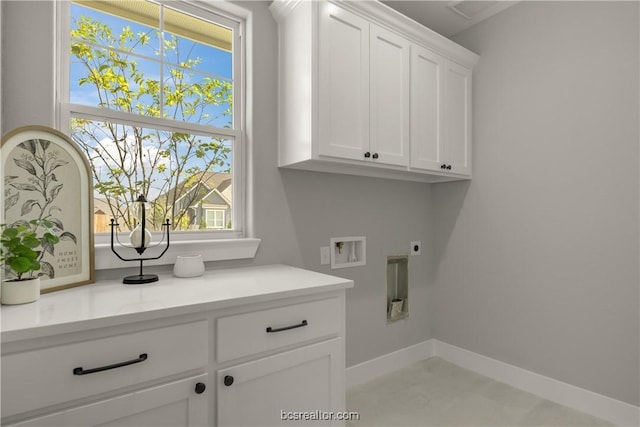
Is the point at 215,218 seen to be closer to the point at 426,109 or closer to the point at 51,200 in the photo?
the point at 51,200

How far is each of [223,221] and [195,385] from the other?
3.12 ft

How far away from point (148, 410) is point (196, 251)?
788 millimetres

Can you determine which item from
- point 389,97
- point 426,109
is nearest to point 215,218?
point 389,97

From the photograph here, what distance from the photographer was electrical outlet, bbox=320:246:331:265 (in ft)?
7.18

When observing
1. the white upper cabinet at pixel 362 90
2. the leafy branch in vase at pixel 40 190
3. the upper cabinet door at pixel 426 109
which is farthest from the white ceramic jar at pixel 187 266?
the upper cabinet door at pixel 426 109

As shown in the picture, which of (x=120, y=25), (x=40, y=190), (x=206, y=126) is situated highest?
(x=120, y=25)

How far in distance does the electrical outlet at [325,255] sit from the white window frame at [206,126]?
1.54ft

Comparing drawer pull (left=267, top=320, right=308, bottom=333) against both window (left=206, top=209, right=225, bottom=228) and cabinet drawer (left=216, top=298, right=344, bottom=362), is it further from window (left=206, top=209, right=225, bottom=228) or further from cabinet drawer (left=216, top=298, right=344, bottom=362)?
window (left=206, top=209, right=225, bottom=228)

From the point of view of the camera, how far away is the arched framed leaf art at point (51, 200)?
118 cm

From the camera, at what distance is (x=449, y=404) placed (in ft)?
6.86

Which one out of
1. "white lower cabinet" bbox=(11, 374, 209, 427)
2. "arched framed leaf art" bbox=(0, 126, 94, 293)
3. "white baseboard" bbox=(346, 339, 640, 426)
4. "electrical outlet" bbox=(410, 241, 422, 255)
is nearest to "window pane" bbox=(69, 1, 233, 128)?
"arched framed leaf art" bbox=(0, 126, 94, 293)

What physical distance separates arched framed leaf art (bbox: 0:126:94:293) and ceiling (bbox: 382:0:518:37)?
2120 mm

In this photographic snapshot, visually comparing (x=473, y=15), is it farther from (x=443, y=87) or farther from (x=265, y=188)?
(x=265, y=188)

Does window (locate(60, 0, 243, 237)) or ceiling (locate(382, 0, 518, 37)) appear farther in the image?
ceiling (locate(382, 0, 518, 37))
